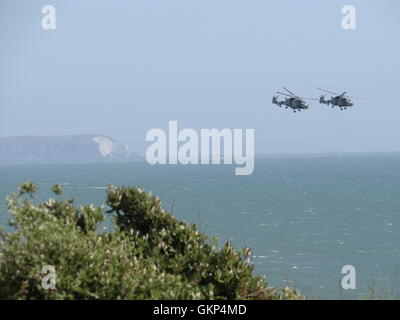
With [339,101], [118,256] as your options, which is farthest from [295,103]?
[118,256]

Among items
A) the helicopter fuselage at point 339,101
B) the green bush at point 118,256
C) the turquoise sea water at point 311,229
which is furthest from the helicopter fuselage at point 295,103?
the green bush at point 118,256

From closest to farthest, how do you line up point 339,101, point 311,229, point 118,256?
point 118,256 < point 339,101 < point 311,229

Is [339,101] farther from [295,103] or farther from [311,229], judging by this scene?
[311,229]

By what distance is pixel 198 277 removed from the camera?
12.5 m

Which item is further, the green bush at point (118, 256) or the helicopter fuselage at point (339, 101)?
the helicopter fuselage at point (339, 101)

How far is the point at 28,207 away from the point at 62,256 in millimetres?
1733

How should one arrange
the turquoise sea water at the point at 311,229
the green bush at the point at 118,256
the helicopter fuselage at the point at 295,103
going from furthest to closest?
the turquoise sea water at the point at 311,229
the helicopter fuselage at the point at 295,103
the green bush at the point at 118,256

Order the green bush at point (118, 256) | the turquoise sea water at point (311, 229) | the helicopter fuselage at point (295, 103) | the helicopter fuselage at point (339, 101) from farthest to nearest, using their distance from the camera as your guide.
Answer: the turquoise sea water at point (311, 229)
the helicopter fuselage at point (295, 103)
the helicopter fuselage at point (339, 101)
the green bush at point (118, 256)

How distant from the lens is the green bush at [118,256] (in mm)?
10703

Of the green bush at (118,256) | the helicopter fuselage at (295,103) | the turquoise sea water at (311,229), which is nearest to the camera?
the green bush at (118,256)

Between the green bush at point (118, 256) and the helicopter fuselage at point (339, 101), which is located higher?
the helicopter fuselage at point (339, 101)

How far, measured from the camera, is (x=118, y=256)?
11.7m

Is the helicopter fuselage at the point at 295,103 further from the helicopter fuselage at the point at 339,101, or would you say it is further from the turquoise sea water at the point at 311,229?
the turquoise sea water at the point at 311,229
